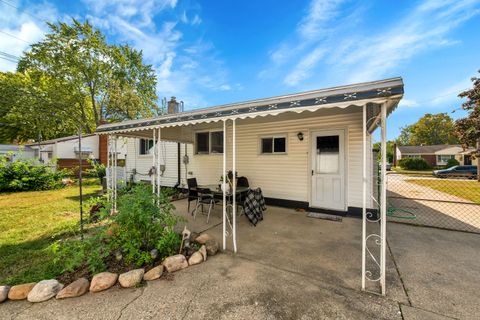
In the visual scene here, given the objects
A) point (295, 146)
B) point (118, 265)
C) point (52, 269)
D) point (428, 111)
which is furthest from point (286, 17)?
point (428, 111)

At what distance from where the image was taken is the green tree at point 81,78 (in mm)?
15977

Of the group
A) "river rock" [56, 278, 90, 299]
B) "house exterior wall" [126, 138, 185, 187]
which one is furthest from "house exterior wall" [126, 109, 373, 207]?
"river rock" [56, 278, 90, 299]

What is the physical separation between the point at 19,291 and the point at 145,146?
793cm

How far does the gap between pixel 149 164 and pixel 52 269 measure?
6.88 meters

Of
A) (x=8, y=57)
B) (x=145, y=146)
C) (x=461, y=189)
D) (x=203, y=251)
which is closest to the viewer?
(x=203, y=251)

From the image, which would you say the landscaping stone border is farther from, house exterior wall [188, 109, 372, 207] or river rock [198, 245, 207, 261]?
house exterior wall [188, 109, 372, 207]

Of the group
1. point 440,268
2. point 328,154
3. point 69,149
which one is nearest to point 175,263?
point 440,268

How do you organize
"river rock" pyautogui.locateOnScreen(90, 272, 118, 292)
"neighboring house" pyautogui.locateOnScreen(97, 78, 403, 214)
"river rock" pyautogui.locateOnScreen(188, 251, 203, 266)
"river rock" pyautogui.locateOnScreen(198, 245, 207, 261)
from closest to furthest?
1. "river rock" pyautogui.locateOnScreen(90, 272, 118, 292)
2. "river rock" pyautogui.locateOnScreen(188, 251, 203, 266)
3. "river rock" pyautogui.locateOnScreen(198, 245, 207, 261)
4. "neighboring house" pyautogui.locateOnScreen(97, 78, 403, 214)

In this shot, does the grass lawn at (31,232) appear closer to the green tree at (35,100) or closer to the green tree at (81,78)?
the green tree at (81,78)

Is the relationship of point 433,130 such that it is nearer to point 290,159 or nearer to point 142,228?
point 290,159

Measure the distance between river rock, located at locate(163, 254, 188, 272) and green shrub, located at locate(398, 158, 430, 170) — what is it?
116ft

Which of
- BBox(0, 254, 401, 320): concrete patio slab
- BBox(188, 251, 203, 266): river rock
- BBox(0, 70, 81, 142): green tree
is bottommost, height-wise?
BBox(0, 254, 401, 320): concrete patio slab

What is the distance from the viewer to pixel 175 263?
8.84ft

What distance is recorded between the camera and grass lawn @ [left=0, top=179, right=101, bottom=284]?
8.79 ft
